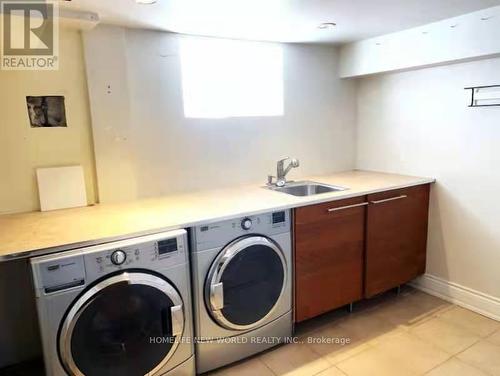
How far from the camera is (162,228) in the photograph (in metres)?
1.71

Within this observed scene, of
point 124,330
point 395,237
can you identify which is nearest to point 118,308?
point 124,330

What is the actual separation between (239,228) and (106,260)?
685 millimetres

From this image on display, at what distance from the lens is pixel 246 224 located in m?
1.95

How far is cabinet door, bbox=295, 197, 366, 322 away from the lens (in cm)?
218

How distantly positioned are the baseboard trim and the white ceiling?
1863mm

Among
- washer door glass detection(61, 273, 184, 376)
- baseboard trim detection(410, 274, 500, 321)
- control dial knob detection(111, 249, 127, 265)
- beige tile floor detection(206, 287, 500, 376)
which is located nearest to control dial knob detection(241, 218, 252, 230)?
washer door glass detection(61, 273, 184, 376)

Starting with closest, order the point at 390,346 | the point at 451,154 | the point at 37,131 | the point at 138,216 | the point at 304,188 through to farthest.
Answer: the point at 138,216 → the point at 37,131 → the point at 390,346 → the point at 451,154 → the point at 304,188

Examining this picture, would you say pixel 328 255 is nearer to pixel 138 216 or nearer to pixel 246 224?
pixel 246 224

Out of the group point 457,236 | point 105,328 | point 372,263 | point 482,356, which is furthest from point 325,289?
point 105,328

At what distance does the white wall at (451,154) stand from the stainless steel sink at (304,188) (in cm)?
71

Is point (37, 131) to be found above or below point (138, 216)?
above

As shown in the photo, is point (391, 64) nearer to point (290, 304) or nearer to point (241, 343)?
point (290, 304)

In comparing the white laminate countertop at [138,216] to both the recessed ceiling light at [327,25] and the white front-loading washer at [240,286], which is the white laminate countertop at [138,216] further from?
the recessed ceiling light at [327,25]

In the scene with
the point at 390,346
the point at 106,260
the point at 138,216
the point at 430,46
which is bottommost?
the point at 390,346
